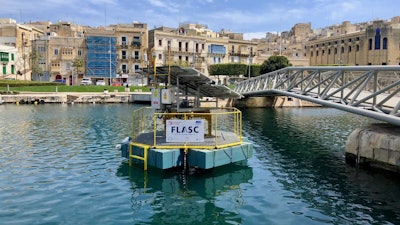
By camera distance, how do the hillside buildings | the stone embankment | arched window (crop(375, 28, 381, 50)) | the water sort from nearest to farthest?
the water
the stone embankment
the hillside buildings
arched window (crop(375, 28, 381, 50))

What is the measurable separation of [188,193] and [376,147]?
1169 centimetres

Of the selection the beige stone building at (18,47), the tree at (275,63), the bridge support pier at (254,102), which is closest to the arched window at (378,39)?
the tree at (275,63)

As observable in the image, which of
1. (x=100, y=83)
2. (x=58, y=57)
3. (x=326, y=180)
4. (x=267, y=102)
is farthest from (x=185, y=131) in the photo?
(x=58, y=57)

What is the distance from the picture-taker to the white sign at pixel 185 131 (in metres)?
20.3

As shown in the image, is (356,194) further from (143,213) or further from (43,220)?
(43,220)

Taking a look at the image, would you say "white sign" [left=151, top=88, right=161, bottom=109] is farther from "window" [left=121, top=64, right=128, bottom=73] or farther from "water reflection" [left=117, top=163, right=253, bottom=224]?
"window" [left=121, top=64, right=128, bottom=73]

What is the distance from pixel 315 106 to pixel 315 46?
7579 cm

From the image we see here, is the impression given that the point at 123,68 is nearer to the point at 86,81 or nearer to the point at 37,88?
the point at 86,81

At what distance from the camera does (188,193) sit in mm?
17109

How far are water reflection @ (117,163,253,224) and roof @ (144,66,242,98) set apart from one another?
498 centimetres

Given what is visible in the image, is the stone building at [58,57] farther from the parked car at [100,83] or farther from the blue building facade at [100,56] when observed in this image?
the parked car at [100,83]

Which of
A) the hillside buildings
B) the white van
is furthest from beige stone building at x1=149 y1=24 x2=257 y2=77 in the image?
the white van

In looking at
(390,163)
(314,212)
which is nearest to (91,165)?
(314,212)

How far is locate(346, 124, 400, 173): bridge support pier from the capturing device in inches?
801
